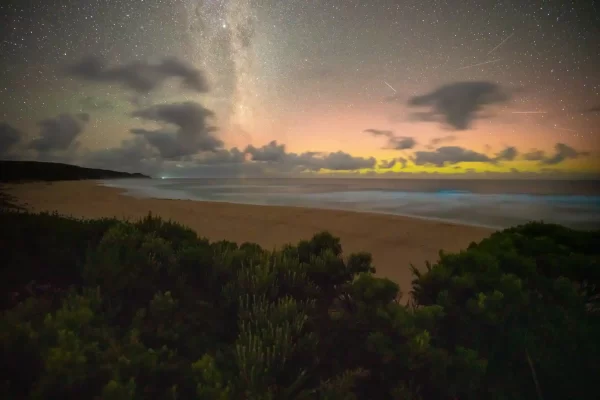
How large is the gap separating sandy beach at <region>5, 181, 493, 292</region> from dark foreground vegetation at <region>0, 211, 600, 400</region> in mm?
2194

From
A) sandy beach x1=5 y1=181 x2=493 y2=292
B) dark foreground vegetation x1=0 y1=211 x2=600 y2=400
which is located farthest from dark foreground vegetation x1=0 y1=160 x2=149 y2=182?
dark foreground vegetation x1=0 y1=211 x2=600 y2=400

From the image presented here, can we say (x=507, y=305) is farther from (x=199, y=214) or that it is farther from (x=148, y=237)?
(x=199, y=214)

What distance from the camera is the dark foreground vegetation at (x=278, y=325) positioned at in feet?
4.71

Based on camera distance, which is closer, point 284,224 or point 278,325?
point 278,325

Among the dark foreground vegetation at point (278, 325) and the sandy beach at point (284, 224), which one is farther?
the sandy beach at point (284, 224)

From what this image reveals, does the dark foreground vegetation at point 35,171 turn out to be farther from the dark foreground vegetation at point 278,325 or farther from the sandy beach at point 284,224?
the dark foreground vegetation at point 278,325

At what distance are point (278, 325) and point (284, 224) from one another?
5281 mm

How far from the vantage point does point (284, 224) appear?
23.3 ft

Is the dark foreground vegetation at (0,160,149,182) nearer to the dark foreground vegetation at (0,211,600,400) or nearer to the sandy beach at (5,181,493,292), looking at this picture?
the sandy beach at (5,181,493,292)

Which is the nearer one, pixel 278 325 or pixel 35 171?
pixel 278 325

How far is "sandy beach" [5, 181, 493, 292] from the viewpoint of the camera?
5656 mm

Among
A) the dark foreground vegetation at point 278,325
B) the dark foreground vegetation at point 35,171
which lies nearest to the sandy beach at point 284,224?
the dark foreground vegetation at point 35,171

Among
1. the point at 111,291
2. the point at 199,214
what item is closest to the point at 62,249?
the point at 111,291

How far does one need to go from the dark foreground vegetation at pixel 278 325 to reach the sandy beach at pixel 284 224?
2.19 metres
